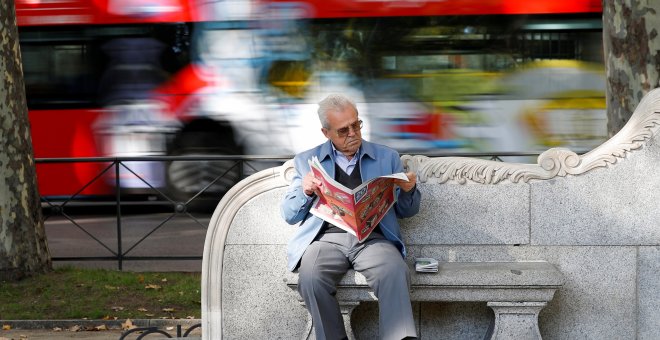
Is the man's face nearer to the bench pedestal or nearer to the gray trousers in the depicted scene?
the gray trousers

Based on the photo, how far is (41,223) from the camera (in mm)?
9641

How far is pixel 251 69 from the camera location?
14297 mm

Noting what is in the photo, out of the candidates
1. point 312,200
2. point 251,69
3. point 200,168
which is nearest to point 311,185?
point 312,200

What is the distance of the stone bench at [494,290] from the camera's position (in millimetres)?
5602

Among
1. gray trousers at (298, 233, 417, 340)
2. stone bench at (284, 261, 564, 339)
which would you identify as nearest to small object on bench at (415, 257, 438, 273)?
stone bench at (284, 261, 564, 339)

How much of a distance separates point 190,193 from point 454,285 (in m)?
9.41

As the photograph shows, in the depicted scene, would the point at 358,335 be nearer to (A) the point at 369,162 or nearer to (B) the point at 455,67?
(A) the point at 369,162

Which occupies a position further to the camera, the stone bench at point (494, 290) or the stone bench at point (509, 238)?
the stone bench at point (509, 238)

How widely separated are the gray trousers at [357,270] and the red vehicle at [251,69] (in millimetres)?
8526

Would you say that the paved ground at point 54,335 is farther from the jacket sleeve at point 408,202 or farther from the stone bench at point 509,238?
the jacket sleeve at point 408,202

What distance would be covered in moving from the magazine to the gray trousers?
14 cm

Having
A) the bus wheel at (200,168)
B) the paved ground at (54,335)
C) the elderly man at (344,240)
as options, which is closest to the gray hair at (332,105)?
the elderly man at (344,240)

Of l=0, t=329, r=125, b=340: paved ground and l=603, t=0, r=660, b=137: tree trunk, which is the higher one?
l=603, t=0, r=660, b=137: tree trunk

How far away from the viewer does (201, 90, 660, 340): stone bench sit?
5.94 m
